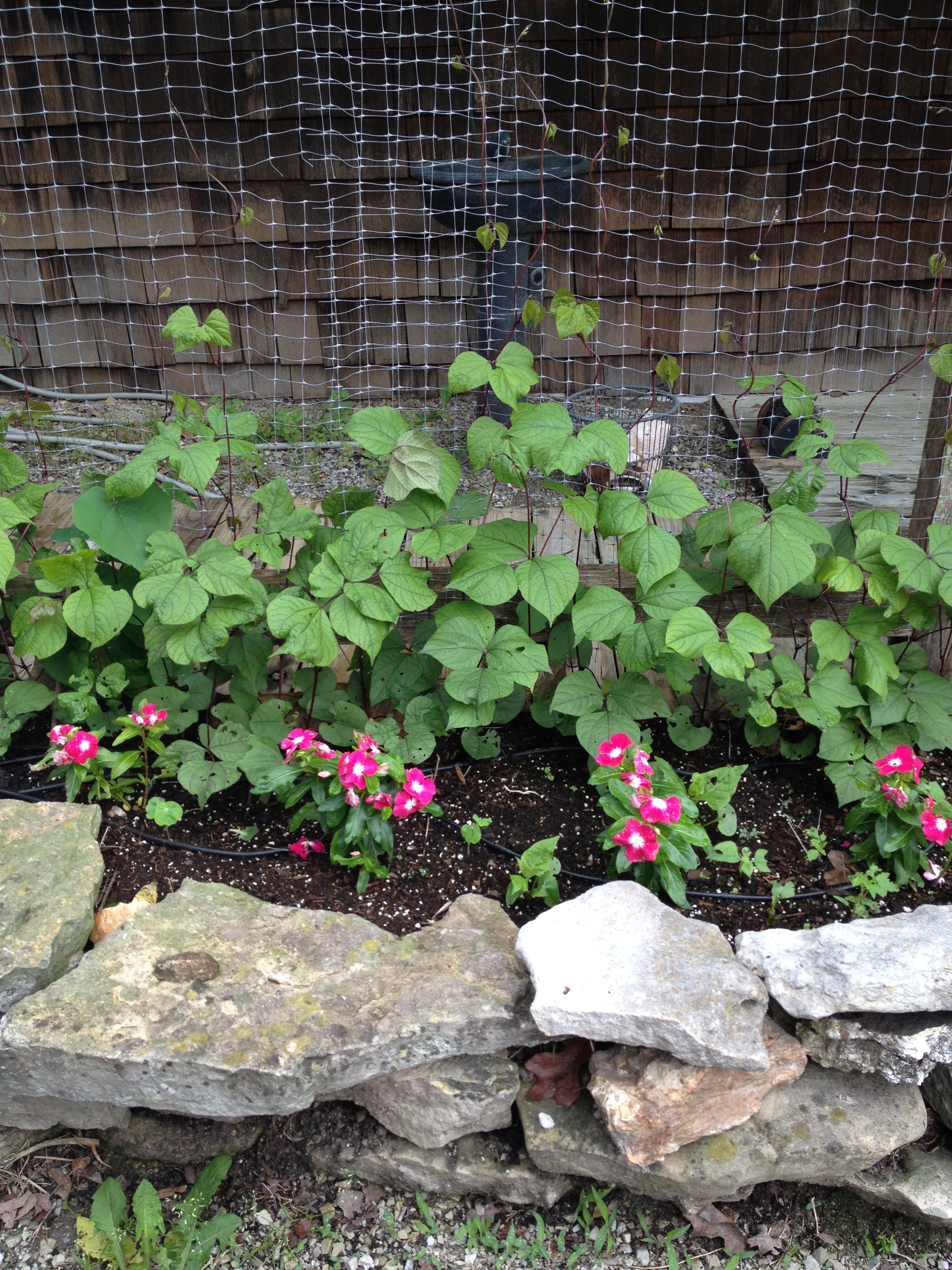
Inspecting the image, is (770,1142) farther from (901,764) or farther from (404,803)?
(404,803)

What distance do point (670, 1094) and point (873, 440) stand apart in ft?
6.33

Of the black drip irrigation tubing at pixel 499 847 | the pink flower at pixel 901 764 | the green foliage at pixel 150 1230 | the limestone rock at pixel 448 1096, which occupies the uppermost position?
the pink flower at pixel 901 764

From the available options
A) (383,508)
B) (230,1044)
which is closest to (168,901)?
(230,1044)

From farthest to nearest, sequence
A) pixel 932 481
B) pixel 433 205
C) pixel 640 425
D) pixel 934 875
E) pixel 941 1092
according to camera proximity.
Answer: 1. pixel 433 205
2. pixel 640 425
3. pixel 932 481
4. pixel 934 875
5. pixel 941 1092

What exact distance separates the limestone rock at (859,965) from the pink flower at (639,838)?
22cm

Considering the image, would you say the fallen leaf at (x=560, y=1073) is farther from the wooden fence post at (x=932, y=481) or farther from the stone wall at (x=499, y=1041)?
the wooden fence post at (x=932, y=481)

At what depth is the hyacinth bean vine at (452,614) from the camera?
1.94 m

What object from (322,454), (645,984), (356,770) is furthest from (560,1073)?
(322,454)

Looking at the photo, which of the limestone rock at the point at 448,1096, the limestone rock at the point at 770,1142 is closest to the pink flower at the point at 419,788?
the limestone rock at the point at 448,1096

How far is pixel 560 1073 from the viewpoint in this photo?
1729 millimetres

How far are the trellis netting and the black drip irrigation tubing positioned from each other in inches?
54.2

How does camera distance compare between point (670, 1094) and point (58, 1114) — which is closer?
point (670, 1094)

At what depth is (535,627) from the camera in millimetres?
2297

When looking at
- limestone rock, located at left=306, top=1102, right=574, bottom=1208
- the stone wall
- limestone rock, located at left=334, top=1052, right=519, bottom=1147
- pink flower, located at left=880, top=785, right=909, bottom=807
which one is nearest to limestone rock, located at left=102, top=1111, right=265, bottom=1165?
the stone wall
